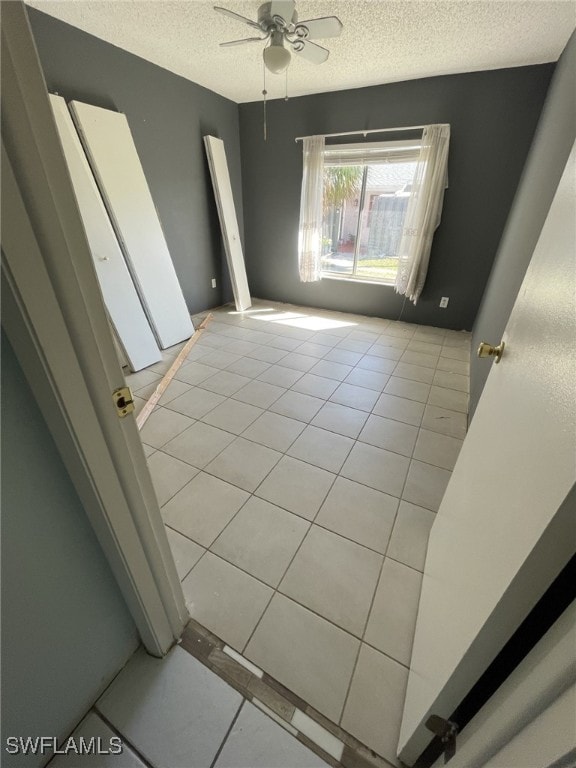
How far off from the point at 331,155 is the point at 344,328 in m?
2.03

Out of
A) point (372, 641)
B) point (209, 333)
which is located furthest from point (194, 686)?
point (209, 333)

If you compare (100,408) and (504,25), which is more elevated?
(504,25)

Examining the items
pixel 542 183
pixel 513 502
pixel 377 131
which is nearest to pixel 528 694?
pixel 513 502

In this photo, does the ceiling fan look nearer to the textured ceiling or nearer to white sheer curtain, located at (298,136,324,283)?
the textured ceiling

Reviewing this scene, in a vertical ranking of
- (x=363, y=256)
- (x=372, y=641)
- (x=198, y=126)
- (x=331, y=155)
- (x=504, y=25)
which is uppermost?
(x=504, y=25)

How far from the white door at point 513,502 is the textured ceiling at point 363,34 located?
2.35 m

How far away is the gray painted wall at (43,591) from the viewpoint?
58 cm

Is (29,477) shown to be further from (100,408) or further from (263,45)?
(263,45)

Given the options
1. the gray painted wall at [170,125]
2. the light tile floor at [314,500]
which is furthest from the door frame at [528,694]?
the gray painted wall at [170,125]

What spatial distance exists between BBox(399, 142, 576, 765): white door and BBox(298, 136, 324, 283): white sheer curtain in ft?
11.7

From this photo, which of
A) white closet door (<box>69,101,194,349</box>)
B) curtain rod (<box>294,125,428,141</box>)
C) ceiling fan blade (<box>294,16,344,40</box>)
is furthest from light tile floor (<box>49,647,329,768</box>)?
curtain rod (<box>294,125,428,141</box>)

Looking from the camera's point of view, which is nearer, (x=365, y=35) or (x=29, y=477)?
(x=29, y=477)

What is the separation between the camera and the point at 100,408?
0.63 metres

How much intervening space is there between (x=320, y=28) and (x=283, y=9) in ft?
0.80
